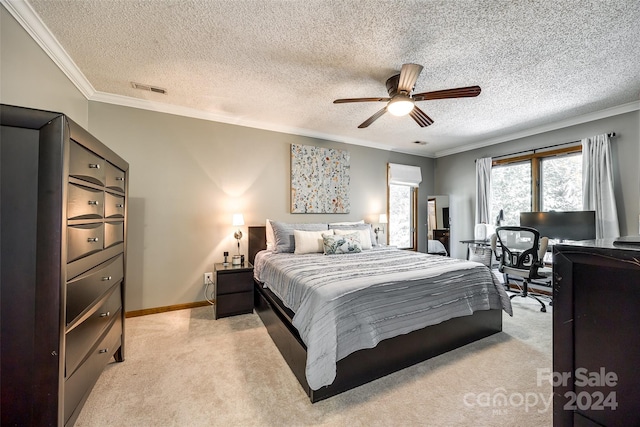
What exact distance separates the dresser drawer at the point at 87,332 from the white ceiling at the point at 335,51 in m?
1.98

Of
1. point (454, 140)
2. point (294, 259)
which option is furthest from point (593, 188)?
point (294, 259)

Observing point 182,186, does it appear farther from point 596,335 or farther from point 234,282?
point 596,335

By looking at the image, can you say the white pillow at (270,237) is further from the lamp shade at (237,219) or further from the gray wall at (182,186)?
the lamp shade at (237,219)

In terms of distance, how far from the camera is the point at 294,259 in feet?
9.47

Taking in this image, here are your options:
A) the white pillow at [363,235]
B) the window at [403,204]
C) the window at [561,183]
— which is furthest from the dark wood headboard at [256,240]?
the window at [561,183]

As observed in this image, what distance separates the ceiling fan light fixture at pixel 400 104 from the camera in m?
2.31

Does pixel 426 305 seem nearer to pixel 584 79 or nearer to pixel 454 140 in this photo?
pixel 584 79

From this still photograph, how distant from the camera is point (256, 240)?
145 inches

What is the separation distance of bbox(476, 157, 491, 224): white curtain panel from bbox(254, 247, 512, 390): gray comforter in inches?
105

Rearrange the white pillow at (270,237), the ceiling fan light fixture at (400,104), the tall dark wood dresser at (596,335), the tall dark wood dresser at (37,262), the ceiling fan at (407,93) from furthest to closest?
the white pillow at (270,237)
the ceiling fan light fixture at (400,104)
the ceiling fan at (407,93)
the tall dark wood dresser at (37,262)
the tall dark wood dresser at (596,335)

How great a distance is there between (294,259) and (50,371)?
2013 mm

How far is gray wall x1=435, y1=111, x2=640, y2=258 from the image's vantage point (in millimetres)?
3182

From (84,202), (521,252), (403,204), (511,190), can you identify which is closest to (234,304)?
(84,202)

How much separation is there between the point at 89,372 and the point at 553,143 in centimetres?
587
